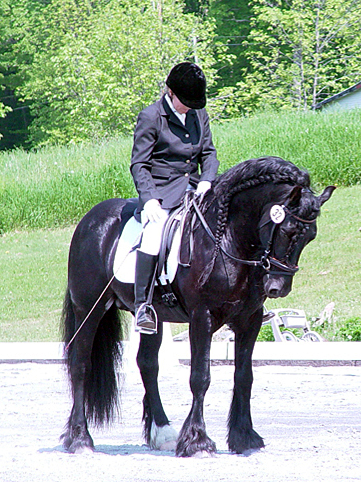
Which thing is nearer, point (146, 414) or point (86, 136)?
point (146, 414)

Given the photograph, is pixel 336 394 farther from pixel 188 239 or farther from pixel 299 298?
pixel 299 298

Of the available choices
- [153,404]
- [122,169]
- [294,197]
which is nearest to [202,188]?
[294,197]

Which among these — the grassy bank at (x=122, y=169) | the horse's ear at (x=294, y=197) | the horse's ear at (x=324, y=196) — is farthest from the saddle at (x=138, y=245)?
the grassy bank at (x=122, y=169)

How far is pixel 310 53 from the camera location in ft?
109

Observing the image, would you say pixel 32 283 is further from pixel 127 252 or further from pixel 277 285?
pixel 277 285

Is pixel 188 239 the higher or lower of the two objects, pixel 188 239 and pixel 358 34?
the higher

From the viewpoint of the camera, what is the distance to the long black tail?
581 centimetres

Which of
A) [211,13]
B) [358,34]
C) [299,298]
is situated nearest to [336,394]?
[299,298]

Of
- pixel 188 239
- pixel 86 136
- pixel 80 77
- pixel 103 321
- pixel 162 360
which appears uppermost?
pixel 188 239

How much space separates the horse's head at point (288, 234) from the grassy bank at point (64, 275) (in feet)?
18.9

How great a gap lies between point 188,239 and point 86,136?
27774mm

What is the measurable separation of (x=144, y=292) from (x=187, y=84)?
54.1 inches

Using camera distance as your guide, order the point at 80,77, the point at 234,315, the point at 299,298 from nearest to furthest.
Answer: the point at 234,315 < the point at 299,298 < the point at 80,77

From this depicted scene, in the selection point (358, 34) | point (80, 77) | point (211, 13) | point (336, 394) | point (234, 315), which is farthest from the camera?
point (211, 13)
